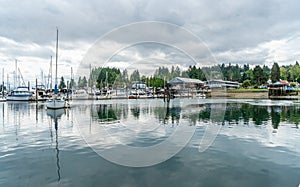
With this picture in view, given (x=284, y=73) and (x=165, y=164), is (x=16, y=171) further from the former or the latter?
(x=284, y=73)

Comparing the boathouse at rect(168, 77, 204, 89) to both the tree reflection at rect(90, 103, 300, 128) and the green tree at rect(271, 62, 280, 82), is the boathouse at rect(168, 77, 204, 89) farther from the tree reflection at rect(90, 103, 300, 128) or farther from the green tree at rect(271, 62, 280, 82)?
the tree reflection at rect(90, 103, 300, 128)

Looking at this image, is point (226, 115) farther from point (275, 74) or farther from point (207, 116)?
point (275, 74)

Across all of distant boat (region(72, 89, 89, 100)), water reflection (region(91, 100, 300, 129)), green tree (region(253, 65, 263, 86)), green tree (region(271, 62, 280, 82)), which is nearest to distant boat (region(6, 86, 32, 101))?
distant boat (region(72, 89, 89, 100))

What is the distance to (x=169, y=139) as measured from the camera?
13.1m

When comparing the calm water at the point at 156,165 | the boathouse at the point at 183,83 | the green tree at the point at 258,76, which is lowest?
the calm water at the point at 156,165

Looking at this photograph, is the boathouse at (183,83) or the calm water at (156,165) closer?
the calm water at (156,165)

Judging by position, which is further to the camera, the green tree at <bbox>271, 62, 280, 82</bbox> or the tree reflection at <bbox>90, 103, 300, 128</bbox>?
the green tree at <bbox>271, 62, 280, 82</bbox>

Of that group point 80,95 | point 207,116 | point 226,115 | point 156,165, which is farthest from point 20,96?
point 156,165

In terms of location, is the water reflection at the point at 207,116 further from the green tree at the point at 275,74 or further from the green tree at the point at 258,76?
the green tree at the point at 275,74

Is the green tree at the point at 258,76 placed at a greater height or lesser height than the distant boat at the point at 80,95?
greater


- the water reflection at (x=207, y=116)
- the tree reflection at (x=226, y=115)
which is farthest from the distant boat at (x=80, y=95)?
the tree reflection at (x=226, y=115)

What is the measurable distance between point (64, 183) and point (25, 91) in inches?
2596

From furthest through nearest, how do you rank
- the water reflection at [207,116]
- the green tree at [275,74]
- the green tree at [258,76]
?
the green tree at [275,74] < the green tree at [258,76] < the water reflection at [207,116]

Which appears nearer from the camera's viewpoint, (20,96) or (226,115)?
(226,115)
